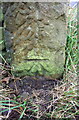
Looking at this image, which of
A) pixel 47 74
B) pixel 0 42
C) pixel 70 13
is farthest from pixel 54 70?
pixel 70 13

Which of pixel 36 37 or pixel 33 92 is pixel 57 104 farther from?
pixel 36 37

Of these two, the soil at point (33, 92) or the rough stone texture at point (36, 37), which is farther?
the rough stone texture at point (36, 37)

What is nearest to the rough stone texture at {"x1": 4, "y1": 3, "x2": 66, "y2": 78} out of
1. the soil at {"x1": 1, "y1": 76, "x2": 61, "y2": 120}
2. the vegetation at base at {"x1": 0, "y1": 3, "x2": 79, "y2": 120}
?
the soil at {"x1": 1, "y1": 76, "x2": 61, "y2": 120}

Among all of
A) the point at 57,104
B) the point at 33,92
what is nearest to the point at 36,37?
the point at 33,92

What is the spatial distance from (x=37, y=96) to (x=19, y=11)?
0.74 meters

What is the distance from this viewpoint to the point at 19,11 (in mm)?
1353

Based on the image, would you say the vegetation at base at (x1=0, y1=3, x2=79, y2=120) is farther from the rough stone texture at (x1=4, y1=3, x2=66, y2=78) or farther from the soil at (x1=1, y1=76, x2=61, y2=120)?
the rough stone texture at (x1=4, y1=3, x2=66, y2=78)

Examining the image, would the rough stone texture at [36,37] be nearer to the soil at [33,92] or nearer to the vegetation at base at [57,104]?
the soil at [33,92]

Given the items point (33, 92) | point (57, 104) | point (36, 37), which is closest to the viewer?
point (57, 104)

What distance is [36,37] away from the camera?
1415 mm

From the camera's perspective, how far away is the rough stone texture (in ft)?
4.46

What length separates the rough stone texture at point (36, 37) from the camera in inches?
53.6

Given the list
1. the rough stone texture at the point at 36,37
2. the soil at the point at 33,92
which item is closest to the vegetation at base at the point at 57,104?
the soil at the point at 33,92

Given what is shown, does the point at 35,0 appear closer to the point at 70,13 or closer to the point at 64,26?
the point at 64,26
